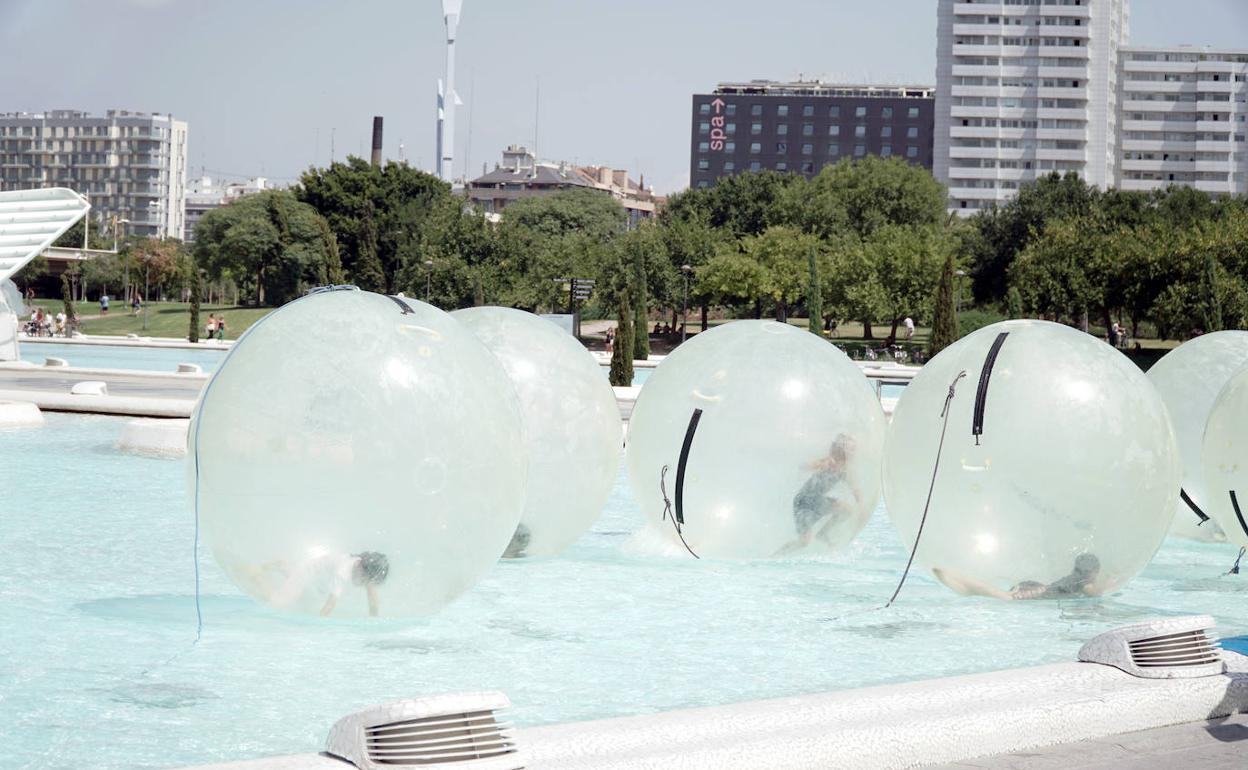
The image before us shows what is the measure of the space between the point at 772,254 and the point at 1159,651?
69072mm

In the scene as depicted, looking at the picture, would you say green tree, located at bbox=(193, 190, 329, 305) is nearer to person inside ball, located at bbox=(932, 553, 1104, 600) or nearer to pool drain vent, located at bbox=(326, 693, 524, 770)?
person inside ball, located at bbox=(932, 553, 1104, 600)

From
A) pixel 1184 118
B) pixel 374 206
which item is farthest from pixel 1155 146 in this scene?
pixel 374 206

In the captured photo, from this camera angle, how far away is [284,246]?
304ft

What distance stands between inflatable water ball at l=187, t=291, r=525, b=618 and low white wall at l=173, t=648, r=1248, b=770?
1317mm

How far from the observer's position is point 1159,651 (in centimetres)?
647

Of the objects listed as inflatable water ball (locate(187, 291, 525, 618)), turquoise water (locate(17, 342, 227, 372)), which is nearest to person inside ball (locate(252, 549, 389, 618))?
inflatable water ball (locate(187, 291, 525, 618))

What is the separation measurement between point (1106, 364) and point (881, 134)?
564 feet

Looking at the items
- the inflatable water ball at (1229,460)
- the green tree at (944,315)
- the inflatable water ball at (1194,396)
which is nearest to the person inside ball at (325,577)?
the inflatable water ball at (1229,460)

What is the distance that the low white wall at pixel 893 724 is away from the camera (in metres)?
5.05

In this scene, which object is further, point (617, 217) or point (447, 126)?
point (617, 217)

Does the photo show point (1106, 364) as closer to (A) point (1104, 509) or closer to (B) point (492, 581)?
(A) point (1104, 509)

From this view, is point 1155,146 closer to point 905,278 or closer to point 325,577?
point 905,278

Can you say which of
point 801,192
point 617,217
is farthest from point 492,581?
point 617,217

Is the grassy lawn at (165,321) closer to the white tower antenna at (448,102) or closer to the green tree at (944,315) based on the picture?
the white tower antenna at (448,102)
